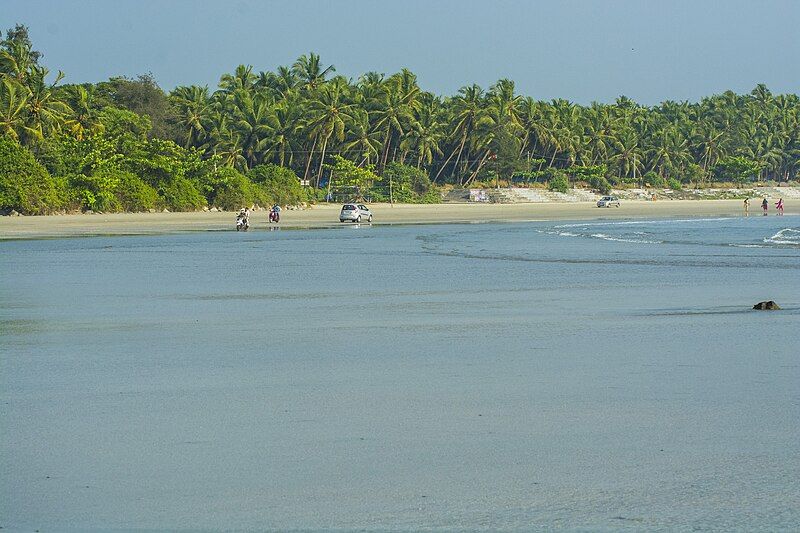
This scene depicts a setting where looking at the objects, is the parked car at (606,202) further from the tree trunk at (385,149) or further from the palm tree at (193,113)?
the palm tree at (193,113)

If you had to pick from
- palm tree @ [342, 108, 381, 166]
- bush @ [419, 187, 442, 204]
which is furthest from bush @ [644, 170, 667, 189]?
palm tree @ [342, 108, 381, 166]

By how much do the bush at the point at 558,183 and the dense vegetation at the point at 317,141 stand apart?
386mm

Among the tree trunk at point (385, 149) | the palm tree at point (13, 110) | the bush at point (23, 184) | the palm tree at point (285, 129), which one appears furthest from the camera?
the tree trunk at point (385, 149)

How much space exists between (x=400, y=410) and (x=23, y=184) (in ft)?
212

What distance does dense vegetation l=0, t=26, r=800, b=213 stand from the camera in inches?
3059

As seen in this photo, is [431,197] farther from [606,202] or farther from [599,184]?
[599,184]

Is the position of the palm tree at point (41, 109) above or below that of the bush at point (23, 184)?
above

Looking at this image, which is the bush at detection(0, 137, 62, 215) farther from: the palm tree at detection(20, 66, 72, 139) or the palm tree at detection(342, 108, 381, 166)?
the palm tree at detection(342, 108, 381, 166)

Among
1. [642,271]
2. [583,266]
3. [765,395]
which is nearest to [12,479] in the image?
[765,395]

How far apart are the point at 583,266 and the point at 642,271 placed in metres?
2.49

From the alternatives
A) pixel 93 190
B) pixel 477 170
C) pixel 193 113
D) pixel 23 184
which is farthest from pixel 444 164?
pixel 23 184

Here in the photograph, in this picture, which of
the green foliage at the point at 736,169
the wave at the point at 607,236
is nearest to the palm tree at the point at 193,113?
the wave at the point at 607,236

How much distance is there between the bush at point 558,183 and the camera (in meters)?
138

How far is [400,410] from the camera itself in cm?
863
